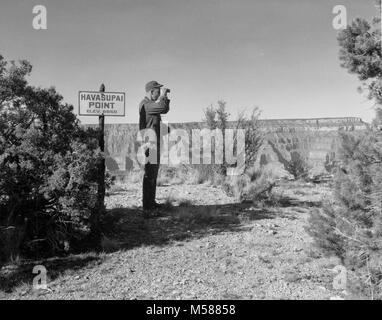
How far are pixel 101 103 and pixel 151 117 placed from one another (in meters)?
1.48

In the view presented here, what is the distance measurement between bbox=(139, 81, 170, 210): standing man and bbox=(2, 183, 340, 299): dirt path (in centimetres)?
52

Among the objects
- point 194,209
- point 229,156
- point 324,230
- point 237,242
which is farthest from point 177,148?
point 324,230

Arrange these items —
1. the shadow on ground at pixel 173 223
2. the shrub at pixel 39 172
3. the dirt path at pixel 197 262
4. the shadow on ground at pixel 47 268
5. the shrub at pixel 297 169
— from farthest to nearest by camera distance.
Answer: the shrub at pixel 297 169
the shadow on ground at pixel 173 223
the shrub at pixel 39 172
the shadow on ground at pixel 47 268
the dirt path at pixel 197 262

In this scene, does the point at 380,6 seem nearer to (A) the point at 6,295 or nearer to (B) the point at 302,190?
(A) the point at 6,295

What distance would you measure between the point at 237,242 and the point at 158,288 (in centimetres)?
225

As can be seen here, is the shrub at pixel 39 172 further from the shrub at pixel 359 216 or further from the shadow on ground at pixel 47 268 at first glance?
the shrub at pixel 359 216

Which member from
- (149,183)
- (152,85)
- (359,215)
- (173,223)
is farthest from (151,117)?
(359,215)

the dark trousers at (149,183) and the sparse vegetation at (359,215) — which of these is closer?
the sparse vegetation at (359,215)

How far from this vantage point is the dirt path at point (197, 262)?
4.71 metres

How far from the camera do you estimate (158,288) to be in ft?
15.7

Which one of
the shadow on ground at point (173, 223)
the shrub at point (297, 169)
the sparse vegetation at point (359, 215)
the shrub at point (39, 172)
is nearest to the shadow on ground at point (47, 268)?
the shrub at point (39, 172)

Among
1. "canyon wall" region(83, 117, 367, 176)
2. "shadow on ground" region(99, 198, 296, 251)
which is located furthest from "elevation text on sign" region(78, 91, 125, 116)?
"canyon wall" region(83, 117, 367, 176)

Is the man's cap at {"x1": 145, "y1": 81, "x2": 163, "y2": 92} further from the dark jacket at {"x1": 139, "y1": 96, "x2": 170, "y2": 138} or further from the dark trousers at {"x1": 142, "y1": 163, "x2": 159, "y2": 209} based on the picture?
the dark trousers at {"x1": 142, "y1": 163, "x2": 159, "y2": 209}

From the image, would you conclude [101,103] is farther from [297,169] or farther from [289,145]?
[289,145]
